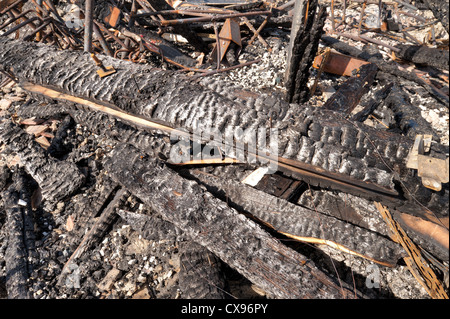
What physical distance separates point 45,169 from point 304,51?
11.8 feet

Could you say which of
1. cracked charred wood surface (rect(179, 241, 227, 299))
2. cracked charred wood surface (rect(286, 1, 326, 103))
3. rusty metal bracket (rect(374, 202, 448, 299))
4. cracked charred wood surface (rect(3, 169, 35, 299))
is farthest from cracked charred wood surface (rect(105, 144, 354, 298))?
cracked charred wood surface (rect(286, 1, 326, 103))

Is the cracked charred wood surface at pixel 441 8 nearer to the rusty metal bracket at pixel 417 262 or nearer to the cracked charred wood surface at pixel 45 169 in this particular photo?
the rusty metal bracket at pixel 417 262

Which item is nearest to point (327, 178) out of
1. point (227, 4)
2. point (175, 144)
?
point (175, 144)

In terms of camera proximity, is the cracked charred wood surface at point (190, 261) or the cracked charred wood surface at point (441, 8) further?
the cracked charred wood surface at point (441, 8)

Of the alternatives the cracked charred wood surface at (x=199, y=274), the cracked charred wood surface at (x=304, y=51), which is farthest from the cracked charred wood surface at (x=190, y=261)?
the cracked charred wood surface at (x=304, y=51)

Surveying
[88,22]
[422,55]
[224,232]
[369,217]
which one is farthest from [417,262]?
[88,22]

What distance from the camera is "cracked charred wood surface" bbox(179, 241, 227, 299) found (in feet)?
7.97

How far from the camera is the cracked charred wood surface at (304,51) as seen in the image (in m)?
3.18

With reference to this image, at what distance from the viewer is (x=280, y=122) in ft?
8.73

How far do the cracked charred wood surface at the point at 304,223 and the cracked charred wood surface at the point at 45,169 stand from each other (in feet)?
5.95

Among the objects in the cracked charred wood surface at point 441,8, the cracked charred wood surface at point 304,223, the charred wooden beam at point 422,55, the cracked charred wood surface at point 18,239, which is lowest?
the cracked charred wood surface at point 18,239

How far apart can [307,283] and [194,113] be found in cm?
187

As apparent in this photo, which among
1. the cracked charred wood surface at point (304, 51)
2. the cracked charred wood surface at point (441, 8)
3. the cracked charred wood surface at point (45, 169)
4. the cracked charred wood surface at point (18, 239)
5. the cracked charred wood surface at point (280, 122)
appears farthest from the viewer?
the cracked charred wood surface at point (45, 169)
